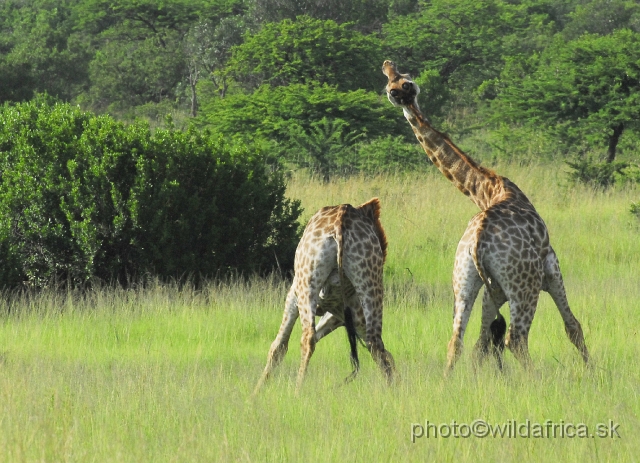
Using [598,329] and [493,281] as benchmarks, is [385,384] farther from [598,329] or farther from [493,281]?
[598,329]

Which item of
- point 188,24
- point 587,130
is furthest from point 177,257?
point 188,24

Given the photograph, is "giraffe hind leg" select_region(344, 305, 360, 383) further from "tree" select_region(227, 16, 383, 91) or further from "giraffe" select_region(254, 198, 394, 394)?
"tree" select_region(227, 16, 383, 91)

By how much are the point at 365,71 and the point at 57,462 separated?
22626 millimetres

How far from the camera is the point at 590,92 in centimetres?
2062

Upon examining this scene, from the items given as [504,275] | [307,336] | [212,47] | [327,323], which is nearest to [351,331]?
[307,336]

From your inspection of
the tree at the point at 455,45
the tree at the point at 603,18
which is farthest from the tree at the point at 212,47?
the tree at the point at 603,18

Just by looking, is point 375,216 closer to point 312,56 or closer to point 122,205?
point 122,205

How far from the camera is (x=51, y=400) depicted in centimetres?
552

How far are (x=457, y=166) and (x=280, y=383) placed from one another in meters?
2.02

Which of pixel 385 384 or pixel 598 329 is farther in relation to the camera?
pixel 598 329

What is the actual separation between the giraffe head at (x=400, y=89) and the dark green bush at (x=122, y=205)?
11.1ft

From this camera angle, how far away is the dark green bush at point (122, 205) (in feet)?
31.5

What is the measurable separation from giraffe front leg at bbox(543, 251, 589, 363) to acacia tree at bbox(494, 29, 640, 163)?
1409cm

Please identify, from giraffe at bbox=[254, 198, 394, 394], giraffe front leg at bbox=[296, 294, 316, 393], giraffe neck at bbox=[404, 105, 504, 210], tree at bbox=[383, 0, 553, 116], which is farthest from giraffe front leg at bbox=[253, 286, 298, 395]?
tree at bbox=[383, 0, 553, 116]
